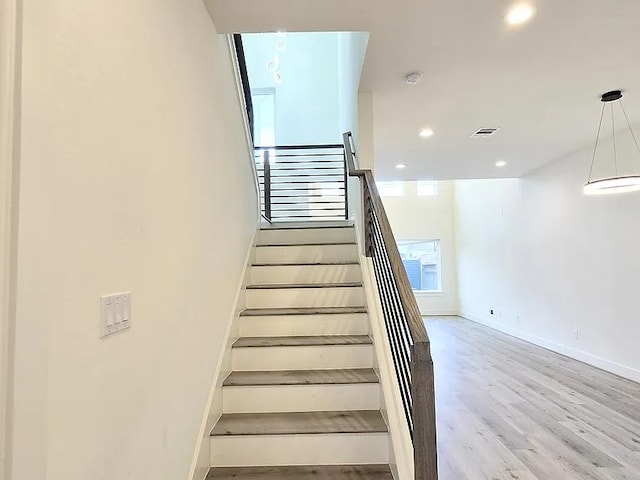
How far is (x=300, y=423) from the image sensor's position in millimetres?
2316

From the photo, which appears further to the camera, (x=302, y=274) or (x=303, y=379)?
(x=302, y=274)

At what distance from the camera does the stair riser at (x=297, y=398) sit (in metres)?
2.48

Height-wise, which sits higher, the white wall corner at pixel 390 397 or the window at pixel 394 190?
the window at pixel 394 190

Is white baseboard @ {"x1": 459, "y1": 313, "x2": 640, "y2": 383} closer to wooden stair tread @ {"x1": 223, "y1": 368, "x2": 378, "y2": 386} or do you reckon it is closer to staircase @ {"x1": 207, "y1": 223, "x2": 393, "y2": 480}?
staircase @ {"x1": 207, "y1": 223, "x2": 393, "y2": 480}

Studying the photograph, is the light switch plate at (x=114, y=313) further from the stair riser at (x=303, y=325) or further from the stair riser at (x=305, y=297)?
the stair riser at (x=305, y=297)

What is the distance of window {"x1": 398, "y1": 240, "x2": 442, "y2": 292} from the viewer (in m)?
10.9

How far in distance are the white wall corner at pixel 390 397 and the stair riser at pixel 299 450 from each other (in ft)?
0.39

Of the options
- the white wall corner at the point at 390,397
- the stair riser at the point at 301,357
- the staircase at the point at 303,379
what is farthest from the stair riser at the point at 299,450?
the stair riser at the point at 301,357

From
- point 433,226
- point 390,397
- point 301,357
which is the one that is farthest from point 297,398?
point 433,226

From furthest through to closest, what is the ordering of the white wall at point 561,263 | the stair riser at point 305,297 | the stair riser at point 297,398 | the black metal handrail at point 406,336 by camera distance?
1. the white wall at point 561,263
2. the stair riser at point 305,297
3. the stair riser at point 297,398
4. the black metal handrail at point 406,336

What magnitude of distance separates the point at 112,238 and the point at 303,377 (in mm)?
1694

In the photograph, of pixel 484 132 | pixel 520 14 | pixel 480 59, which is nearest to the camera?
pixel 520 14

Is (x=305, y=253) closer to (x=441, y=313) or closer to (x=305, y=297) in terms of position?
(x=305, y=297)

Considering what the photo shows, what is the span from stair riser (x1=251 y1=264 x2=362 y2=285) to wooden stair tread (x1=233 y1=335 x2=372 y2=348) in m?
0.70
